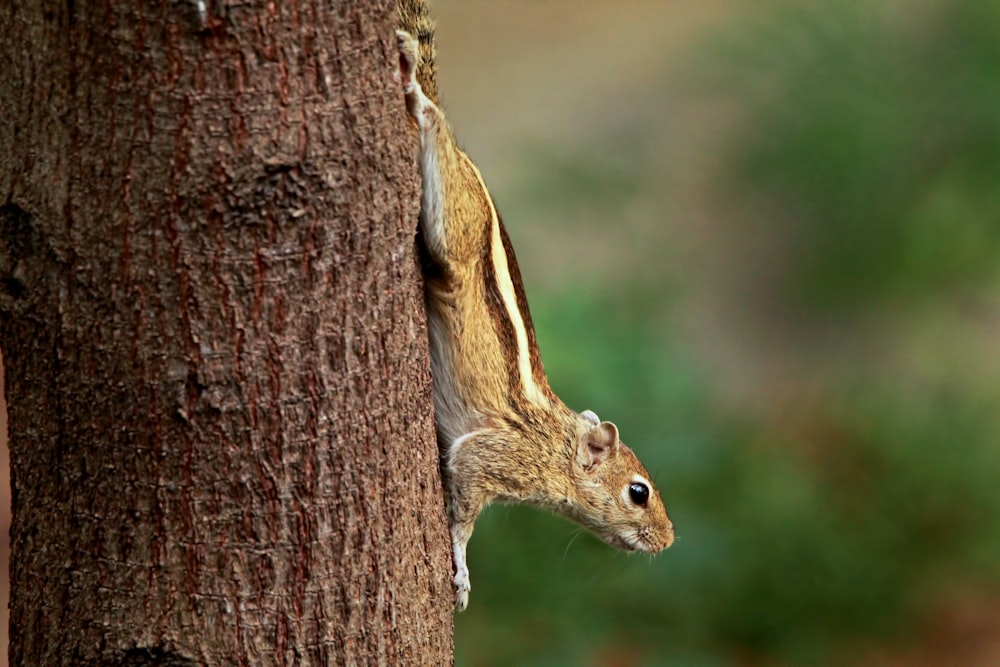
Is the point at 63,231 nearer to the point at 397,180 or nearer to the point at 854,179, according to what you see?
the point at 397,180

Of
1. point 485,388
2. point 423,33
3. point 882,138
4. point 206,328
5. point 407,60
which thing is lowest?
point 206,328

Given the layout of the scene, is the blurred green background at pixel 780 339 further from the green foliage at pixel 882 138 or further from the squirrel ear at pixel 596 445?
the squirrel ear at pixel 596 445

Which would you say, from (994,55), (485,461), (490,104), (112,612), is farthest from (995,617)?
(112,612)

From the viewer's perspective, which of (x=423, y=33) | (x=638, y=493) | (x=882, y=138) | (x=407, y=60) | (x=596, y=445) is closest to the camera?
(x=407, y=60)

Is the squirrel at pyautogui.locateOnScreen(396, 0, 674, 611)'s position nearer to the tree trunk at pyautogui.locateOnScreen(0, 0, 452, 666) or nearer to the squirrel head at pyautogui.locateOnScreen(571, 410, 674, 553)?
the squirrel head at pyautogui.locateOnScreen(571, 410, 674, 553)

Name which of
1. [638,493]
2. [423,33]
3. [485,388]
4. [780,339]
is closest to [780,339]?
[780,339]

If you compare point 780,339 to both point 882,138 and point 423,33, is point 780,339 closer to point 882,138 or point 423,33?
point 882,138

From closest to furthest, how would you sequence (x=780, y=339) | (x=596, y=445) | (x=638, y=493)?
1. (x=596, y=445)
2. (x=638, y=493)
3. (x=780, y=339)

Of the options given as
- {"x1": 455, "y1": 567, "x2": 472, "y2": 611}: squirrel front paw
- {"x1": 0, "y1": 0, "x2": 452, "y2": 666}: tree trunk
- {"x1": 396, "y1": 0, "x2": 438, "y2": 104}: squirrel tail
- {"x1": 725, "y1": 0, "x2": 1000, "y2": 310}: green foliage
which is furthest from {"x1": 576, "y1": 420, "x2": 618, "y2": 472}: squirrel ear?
{"x1": 725, "y1": 0, "x2": 1000, "y2": 310}: green foliage

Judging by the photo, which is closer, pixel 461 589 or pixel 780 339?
pixel 461 589
